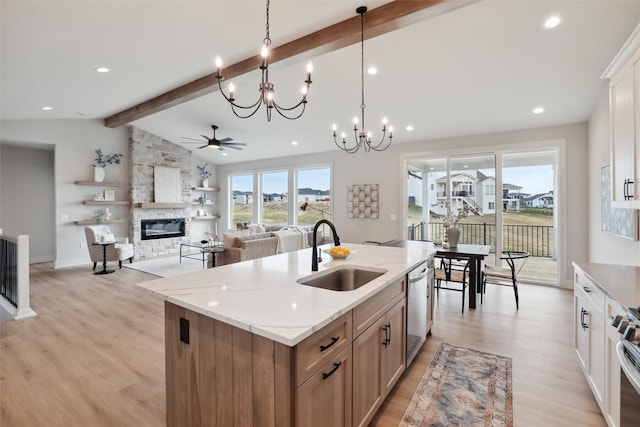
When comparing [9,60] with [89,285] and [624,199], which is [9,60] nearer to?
[89,285]

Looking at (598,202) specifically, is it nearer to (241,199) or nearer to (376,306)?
(376,306)

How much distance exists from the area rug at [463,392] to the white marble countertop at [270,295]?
35.6 inches

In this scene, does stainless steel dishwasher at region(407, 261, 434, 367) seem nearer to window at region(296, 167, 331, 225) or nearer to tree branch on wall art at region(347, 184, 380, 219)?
tree branch on wall art at region(347, 184, 380, 219)

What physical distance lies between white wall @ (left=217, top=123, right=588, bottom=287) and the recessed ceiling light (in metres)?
2.69

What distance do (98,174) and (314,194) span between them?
5.20 meters

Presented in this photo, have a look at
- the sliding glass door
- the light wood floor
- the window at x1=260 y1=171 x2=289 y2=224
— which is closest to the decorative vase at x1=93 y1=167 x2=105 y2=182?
the light wood floor

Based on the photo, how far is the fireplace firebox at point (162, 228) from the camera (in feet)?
25.5

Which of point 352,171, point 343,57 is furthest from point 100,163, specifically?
point 343,57

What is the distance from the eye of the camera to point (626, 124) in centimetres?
205

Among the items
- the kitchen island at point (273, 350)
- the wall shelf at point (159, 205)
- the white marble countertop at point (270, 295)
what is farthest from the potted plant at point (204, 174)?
the kitchen island at point (273, 350)

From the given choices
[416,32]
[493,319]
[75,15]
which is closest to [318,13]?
[416,32]

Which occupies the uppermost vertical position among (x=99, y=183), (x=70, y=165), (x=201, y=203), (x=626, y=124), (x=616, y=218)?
(x=70, y=165)

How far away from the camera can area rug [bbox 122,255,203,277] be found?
6.02 metres

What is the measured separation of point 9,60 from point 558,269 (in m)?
8.29
